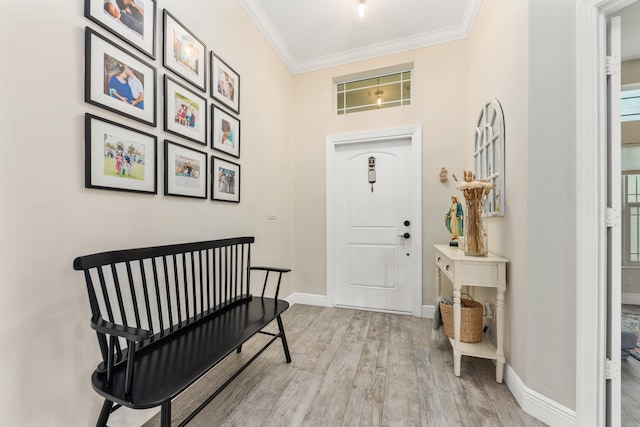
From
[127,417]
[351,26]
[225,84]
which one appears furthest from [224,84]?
[127,417]

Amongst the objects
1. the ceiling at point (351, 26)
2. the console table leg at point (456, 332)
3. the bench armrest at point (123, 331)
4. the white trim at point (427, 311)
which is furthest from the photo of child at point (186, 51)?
the white trim at point (427, 311)

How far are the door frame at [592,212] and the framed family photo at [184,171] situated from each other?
2285mm

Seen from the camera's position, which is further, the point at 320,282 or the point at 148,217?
the point at 320,282

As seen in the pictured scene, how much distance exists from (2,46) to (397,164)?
2943 millimetres

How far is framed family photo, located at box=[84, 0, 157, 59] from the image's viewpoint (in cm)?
125

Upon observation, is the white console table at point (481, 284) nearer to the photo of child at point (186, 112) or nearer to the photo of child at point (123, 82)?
the photo of child at point (186, 112)

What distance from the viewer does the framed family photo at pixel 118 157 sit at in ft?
4.00

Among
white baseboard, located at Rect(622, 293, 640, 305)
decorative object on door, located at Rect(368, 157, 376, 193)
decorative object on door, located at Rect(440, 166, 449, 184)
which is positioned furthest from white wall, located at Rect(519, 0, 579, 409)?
white baseboard, located at Rect(622, 293, 640, 305)

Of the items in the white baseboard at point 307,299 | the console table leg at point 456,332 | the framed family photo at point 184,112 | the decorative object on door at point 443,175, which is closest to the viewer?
the framed family photo at point 184,112

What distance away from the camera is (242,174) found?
239 centimetres

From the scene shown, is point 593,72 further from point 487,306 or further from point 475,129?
point 487,306

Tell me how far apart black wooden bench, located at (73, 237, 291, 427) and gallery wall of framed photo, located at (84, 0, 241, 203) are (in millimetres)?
404

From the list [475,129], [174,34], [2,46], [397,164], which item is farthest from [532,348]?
[174,34]

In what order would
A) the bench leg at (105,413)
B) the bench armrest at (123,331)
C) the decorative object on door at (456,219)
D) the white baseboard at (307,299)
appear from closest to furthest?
the bench armrest at (123,331)
the bench leg at (105,413)
the decorative object on door at (456,219)
the white baseboard at (307,299)
